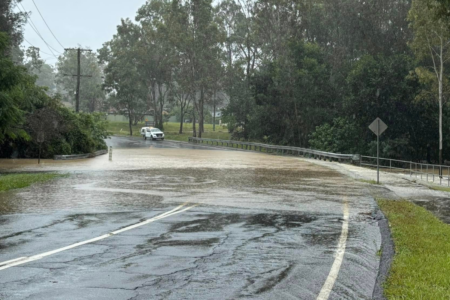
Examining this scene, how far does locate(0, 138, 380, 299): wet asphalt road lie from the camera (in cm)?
764

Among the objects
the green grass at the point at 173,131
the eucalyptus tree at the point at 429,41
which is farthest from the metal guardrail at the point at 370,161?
the green grass at the point at 173,131

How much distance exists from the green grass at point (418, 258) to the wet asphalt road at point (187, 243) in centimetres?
39

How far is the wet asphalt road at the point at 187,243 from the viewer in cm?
764

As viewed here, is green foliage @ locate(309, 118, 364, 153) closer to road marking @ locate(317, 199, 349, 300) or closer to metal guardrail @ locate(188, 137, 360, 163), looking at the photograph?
metal guardrail @ locate(188, 137, 360, 163)

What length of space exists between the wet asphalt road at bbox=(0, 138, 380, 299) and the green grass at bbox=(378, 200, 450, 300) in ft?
1.29

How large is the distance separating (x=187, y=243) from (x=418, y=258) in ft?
12.7

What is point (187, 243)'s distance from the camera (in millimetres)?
10922

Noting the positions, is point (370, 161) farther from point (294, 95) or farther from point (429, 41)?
point (294, 95)

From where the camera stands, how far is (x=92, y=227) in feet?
42.0

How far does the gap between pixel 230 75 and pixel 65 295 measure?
90.8 m

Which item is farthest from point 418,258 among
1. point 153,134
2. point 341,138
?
point 153,134

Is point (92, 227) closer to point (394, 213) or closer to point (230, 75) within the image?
point (394, 213)

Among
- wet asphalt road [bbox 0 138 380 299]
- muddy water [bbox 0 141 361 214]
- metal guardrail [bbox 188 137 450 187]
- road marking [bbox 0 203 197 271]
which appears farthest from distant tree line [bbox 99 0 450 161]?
road marking [bbox 0 203 197 271]

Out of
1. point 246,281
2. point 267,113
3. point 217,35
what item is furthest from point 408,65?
point 246,281
